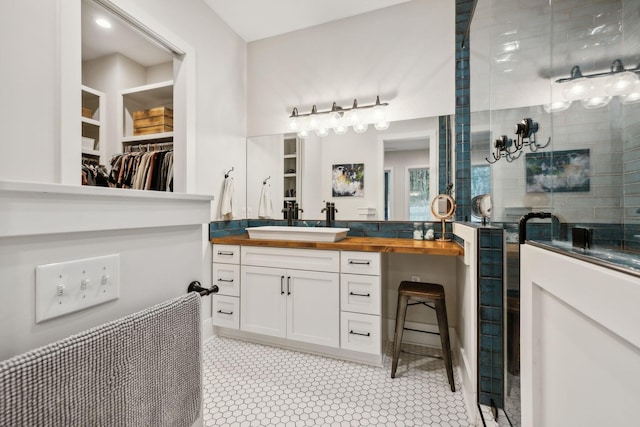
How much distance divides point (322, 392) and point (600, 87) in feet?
6.34

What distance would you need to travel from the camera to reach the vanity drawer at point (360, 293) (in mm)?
1927

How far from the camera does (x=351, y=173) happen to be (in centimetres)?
255

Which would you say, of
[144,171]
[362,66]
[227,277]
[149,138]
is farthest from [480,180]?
[149,138]

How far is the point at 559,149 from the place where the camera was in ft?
3.17

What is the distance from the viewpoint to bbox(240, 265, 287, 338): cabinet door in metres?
2.19

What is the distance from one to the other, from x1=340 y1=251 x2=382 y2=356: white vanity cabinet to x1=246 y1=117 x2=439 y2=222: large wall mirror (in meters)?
0.64

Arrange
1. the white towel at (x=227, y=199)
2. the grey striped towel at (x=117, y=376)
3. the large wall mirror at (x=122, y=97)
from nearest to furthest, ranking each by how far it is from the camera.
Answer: the grey striped towel at (x=117, y=376) < the white towel at (x=227, y=199) < the large wall mirror at (x=122, y=97)

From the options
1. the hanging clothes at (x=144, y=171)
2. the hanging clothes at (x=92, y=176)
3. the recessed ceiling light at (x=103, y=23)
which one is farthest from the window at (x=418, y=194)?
the recessed ceiling light at (x=103, y=23)

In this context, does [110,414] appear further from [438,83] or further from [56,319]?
[438,83]

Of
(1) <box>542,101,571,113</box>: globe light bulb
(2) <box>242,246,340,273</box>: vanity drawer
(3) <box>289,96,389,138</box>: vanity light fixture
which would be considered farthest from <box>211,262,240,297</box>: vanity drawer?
(1) <box>542,101,571,113</box>: globe light bulb

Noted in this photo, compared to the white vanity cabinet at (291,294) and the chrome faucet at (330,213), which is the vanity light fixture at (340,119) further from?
the white vanity cabinet at (291,294)

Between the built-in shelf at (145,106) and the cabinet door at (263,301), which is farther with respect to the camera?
the built-in shelf at (145,106)

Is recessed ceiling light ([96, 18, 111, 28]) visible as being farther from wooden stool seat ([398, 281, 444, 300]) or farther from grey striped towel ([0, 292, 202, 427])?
wooden stool seat ([398, 281, 444, 300])

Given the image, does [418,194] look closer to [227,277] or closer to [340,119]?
[340,119]
